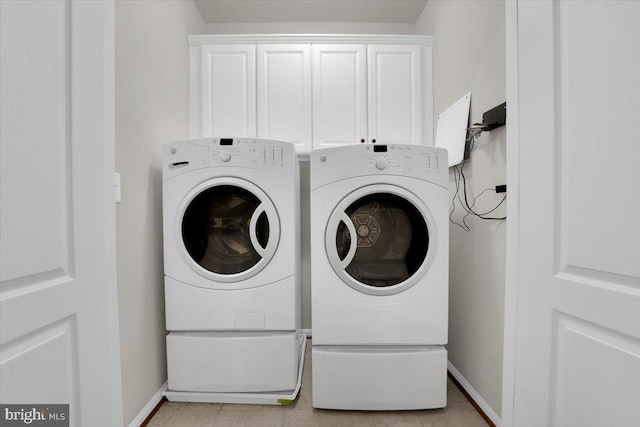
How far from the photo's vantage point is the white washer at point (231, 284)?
1567 mm

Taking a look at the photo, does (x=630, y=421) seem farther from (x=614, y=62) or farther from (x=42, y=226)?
(x=42, y=226)

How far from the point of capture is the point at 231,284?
5.15 ft

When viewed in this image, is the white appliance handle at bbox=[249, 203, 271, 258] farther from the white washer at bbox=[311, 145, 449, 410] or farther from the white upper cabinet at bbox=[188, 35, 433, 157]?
the white upper cabinet at bbox=[188, 35, 433, 157]

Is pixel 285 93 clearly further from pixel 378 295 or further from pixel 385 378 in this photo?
pixel 385 378

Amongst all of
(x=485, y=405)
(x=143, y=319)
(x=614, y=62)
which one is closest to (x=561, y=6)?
(x=614, y=62)

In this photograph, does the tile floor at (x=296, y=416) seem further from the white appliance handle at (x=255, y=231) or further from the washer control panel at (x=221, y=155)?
the washer control panel at (x=221, y=155)

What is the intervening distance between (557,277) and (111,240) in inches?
49.4

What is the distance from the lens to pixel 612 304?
68cm

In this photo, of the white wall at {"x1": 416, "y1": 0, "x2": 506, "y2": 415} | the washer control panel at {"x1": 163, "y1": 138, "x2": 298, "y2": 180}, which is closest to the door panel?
the washer control panel at {"x1": 163, "y1": 138, "x2": 298, "y2": 180}

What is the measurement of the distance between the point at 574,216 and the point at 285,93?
1903 mm

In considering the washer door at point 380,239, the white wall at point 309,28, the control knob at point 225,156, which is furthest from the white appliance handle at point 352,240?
the white wall at point 309,28

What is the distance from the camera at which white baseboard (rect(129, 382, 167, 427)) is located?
4.59 ft

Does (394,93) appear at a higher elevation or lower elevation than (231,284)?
higher

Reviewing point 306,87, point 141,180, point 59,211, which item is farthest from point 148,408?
point 306,87
